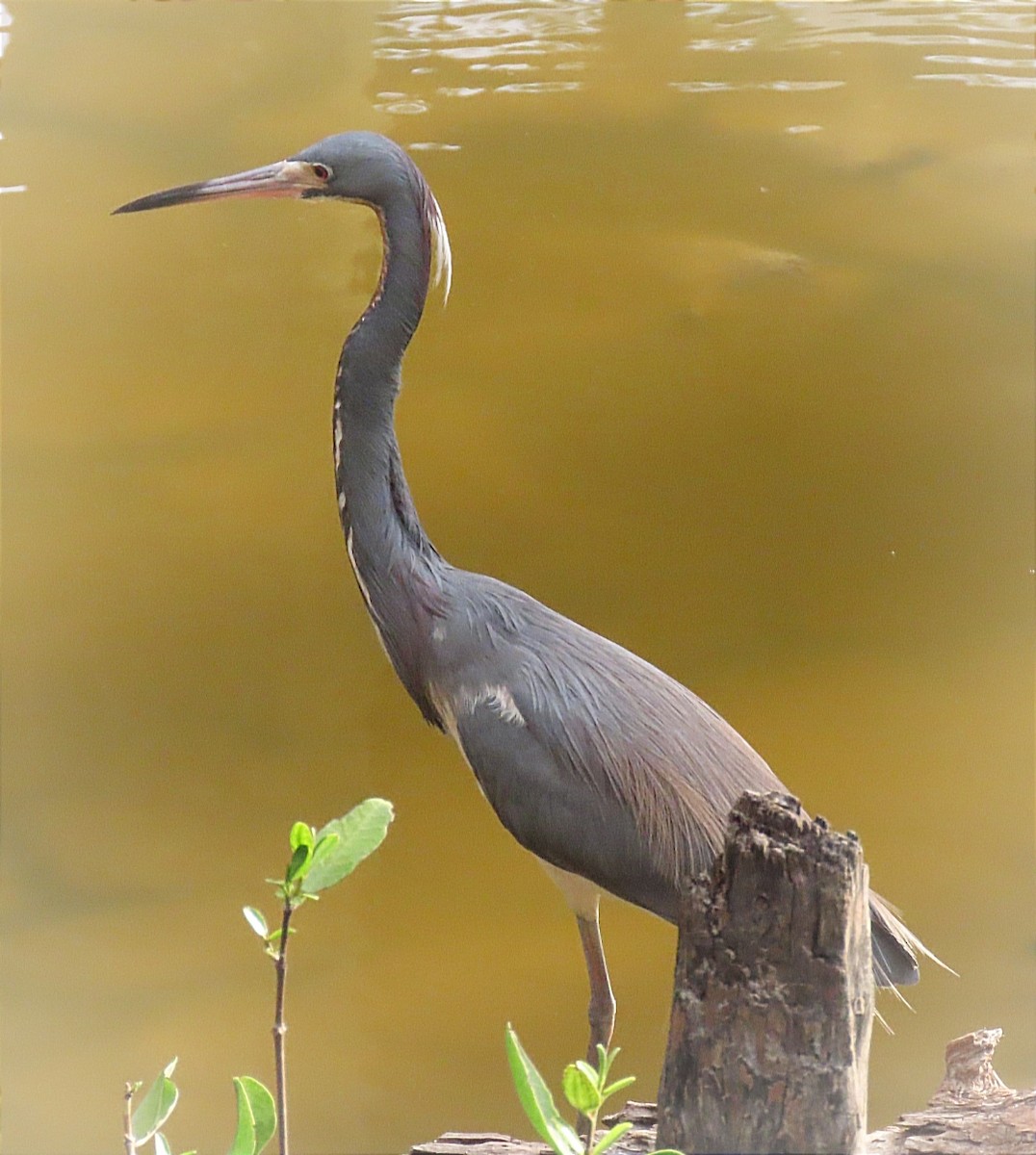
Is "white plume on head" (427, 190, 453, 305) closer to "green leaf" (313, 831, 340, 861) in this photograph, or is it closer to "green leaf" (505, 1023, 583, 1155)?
"green leaf" (313, 831, 340, 861)

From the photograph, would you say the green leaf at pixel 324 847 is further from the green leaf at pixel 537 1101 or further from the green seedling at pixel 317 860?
the green leaf at pixel 537 1101

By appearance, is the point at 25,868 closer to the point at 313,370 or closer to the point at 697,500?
the point at 313,370

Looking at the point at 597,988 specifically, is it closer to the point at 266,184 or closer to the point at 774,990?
the point at 774,990

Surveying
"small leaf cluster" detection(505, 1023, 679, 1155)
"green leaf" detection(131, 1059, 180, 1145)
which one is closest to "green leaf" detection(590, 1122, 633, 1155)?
"small leaf cluster" detection(505, 1023, 679, 1155)

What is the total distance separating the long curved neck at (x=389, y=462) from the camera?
4.91 ft

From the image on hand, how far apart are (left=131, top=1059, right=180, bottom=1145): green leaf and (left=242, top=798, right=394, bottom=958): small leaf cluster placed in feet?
0.64

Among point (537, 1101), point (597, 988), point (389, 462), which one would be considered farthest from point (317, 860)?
point (597, 988)

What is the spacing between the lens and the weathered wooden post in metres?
0.87

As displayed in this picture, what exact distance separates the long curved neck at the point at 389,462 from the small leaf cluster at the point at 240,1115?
70cm

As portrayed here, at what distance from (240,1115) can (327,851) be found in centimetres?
26

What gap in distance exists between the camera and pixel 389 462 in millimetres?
1542

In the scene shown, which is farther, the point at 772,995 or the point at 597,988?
the point at 597,988

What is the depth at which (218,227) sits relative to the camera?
2.13m

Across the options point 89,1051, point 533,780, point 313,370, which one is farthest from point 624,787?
point 89,1051
